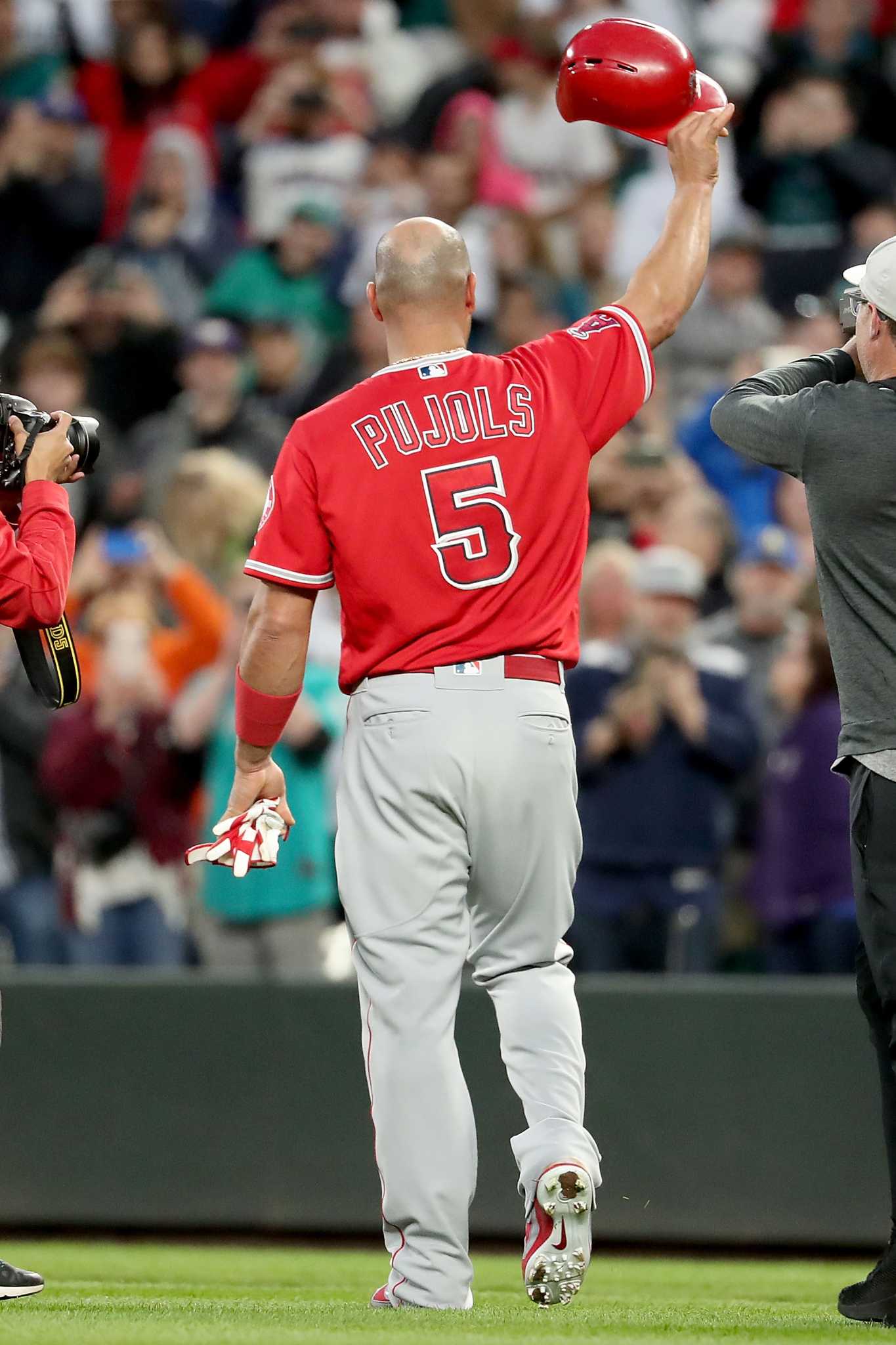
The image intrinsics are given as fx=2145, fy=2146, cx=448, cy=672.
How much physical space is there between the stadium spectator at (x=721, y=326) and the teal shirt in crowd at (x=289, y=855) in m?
3.96

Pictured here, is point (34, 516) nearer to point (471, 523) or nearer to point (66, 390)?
point (471, 523)

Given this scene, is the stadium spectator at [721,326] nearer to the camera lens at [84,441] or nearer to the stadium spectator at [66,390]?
the stadium spectator at [66,390]

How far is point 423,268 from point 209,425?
650cm

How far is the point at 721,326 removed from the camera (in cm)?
1157

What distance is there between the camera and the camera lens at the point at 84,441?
5.31 metres

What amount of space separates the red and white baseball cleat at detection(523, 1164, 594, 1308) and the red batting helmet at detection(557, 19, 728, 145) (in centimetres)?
265

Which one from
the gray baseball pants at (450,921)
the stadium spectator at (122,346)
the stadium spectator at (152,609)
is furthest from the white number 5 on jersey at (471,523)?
the stadium spectator at (122,346)

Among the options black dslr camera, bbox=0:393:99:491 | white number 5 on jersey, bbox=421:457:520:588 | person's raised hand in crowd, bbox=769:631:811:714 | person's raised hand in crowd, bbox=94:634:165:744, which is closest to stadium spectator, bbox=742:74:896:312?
person's raised hand in crowd, bbox=769:631:811:714

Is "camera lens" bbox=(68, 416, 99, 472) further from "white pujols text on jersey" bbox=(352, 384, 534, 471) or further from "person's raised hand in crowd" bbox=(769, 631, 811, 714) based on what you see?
"person's raised hand in crowd" bbox=(769, 631, 811, 714)

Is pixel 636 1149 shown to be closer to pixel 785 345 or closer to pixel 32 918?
pixel 32 918

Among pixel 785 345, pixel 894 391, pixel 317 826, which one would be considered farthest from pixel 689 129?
pixel 785 345

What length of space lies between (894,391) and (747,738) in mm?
3787

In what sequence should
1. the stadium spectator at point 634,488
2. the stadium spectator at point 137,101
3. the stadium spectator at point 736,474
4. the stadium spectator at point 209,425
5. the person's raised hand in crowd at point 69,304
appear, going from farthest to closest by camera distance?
1. the stadium spectator at point 137,101
2. the person's raised hand in crowd at point 69,304
3. the stadium spectator at point 209,425
4. the stadium spectator at point 736,474
5. the stadium spectator at point 634,488

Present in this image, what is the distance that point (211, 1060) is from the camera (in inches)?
322
